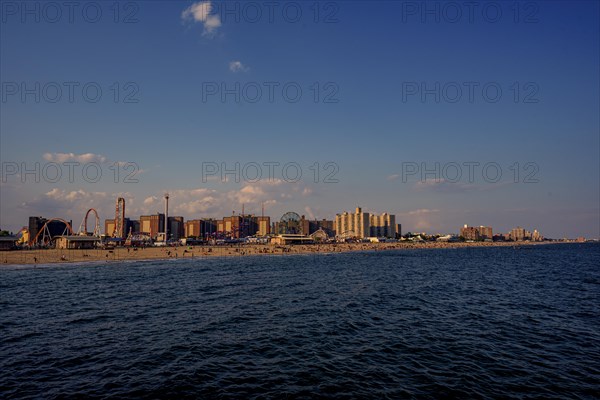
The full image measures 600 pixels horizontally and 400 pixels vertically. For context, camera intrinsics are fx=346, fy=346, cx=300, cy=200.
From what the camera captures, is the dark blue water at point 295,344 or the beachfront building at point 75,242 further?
the beachfront building at point 75,242

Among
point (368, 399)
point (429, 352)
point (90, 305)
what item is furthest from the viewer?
point (90, 305)

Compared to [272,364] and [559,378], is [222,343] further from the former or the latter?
[559,378]

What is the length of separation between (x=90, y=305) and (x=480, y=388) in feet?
125

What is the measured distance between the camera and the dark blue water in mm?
17703

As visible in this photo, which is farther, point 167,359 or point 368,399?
point 167,359

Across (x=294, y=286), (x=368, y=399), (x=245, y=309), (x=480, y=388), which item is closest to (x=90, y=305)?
(x=245, y=309)

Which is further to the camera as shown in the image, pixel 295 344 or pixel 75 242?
pixel 75 242

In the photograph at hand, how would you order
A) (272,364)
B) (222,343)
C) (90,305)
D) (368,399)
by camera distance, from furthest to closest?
(90,305) < (222,343) < (272,364) < (368,399)

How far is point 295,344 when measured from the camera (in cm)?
2441

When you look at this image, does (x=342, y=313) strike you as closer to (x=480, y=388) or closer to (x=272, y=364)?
(x=272, y=364)

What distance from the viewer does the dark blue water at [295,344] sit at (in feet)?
58.1

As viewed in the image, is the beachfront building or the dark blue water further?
the beachfront building

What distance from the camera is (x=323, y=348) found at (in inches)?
930

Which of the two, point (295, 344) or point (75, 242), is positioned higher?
point (75, 242)
